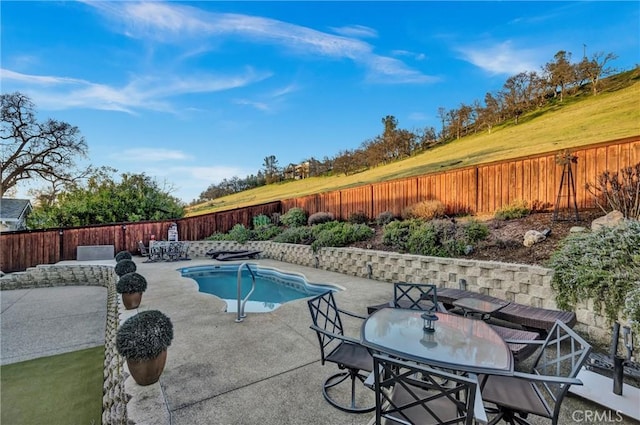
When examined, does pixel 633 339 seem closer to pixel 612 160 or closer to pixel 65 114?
pixel 612 160

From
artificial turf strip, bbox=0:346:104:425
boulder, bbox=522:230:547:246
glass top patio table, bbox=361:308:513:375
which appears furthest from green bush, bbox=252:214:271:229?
glass top patio table, bbox=361:308:513:375

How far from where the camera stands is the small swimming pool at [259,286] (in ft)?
21.1

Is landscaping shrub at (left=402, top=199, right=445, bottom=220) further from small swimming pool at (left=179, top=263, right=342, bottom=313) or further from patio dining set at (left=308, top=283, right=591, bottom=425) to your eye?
patio dining set at (left=308, top=283, right=591, bottom=425)

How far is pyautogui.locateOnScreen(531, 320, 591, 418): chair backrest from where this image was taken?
61.3 inches

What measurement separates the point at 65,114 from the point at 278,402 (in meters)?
23.9

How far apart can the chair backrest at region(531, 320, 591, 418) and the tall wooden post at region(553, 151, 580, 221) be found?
12.7 feet

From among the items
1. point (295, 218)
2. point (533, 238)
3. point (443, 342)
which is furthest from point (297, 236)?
point (443, 342)

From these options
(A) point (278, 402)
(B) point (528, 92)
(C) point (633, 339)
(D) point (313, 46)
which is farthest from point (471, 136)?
(A) point (278, 402)

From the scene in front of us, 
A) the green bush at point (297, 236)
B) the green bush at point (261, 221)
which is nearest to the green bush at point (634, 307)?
the green bush at point (297, 236)

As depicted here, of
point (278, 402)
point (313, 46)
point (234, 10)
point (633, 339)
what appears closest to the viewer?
point (278, 402)

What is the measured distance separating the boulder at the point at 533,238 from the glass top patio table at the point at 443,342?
3925 mm

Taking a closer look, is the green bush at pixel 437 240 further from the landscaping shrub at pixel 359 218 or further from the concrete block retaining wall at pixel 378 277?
the landscaping shrub at pixel 359 218

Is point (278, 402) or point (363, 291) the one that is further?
point (363, 291)

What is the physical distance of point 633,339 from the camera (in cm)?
281
